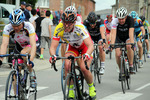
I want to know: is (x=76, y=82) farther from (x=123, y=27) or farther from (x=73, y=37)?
(x=123, y=27)

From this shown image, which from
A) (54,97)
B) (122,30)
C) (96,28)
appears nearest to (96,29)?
(96,28)

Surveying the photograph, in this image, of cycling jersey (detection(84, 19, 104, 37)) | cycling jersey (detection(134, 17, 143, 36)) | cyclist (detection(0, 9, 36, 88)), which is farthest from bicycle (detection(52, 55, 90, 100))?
cycling jersey (detection(134, 17, 143, 36))

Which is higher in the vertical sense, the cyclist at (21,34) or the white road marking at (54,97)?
the cyclist at (21,34)

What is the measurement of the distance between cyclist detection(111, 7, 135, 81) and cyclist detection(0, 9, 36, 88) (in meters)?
3.21

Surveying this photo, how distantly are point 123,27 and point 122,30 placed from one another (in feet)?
0.34

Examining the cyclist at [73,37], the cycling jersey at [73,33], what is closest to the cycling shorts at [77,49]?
the cyclist at [73,37]

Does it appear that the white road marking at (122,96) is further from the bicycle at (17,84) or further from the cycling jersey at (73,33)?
the bicycle at (17,84)

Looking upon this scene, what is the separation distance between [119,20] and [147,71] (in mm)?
4844

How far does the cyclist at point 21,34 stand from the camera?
7.32m

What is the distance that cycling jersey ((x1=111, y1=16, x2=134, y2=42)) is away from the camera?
1073 centimetres

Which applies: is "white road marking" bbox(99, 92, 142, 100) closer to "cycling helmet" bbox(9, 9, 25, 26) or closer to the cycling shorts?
the cycling shorts

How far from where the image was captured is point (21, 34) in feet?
25.4

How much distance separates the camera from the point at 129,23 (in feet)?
35.3

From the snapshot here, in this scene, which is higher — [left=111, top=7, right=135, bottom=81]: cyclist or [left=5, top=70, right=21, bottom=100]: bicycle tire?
[left=111, top=7, right=135, bottom=81]: cyclist
